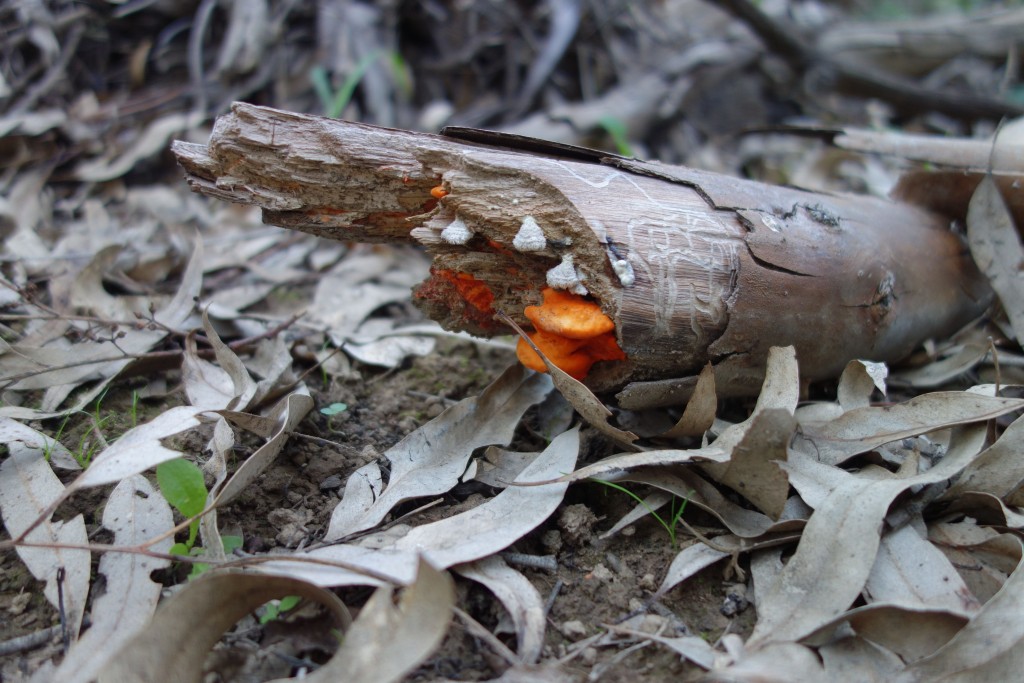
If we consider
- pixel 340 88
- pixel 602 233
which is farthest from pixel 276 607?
pixel 340 88

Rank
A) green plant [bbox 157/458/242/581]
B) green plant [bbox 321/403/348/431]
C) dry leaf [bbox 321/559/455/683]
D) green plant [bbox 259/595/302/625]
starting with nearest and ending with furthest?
dry leaf [bbox 321/559/455/683] → green plant [bbox 259/595/302/625] → green plant [bbox 157/458/242/581] → green plant [bbox 321/403/348/431]

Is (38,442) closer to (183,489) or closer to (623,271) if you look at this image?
(183,489)

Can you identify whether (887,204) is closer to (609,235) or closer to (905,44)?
(609,235)

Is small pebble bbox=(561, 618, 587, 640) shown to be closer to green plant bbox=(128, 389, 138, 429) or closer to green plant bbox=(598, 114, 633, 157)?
green plant bbox=(128, 389, 138, 429)

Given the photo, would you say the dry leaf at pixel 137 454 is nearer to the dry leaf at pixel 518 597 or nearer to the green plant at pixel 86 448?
the green plant at pixel 86 448

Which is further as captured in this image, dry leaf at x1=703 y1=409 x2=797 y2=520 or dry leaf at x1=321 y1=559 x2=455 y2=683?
dry leaf at x1=703 y1=409 x2=797 y2=520

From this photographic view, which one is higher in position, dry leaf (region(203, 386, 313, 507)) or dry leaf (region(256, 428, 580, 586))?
dry leaf (region(203, 386, 313, 507))

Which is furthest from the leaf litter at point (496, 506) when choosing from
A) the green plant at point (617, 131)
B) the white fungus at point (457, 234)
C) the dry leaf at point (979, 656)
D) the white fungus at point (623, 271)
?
the green plant at point (617, 131)

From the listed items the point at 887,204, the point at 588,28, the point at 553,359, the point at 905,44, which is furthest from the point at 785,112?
the point at 553,359

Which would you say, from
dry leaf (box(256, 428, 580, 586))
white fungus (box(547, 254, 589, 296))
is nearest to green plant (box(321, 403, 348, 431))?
dry leaf (box(256, 428, 580, 586))
